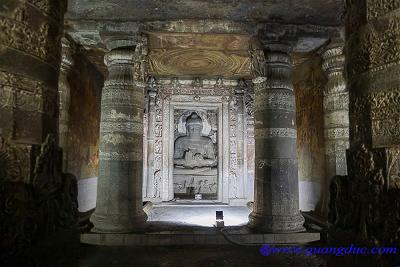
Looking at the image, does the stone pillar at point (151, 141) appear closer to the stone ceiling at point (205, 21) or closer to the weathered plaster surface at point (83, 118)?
the weathered plaster surface at point (83, 118)

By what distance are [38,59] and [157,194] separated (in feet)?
29.2

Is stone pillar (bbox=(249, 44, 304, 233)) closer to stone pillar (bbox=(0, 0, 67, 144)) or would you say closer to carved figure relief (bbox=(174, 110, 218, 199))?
stone pillar (bbox=(0, 0, 67, 144))

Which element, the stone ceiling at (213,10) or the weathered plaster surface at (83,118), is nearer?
the stone ceiling at (213,10)

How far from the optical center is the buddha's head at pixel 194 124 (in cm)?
1195

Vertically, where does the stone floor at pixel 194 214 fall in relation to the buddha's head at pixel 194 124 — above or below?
below

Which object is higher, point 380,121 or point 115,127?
point 115,127

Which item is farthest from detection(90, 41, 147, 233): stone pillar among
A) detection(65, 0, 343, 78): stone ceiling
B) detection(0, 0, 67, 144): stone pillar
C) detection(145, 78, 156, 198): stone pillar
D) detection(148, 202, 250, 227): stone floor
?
detection(145, 78, 156, 198): stone pillar

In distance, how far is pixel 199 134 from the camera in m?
12.2

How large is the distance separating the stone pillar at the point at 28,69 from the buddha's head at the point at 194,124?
947 cm

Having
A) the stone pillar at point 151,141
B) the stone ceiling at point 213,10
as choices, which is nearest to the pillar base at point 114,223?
the stone ceiling at point 213,10

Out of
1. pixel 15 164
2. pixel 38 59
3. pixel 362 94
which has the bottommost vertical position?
pixel 15 164

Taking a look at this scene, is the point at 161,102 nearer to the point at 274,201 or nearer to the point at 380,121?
the point at 274,201

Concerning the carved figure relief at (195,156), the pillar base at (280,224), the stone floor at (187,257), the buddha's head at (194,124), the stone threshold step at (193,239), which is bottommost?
the stone floor at (187,257)

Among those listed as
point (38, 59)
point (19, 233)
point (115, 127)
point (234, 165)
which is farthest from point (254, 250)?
point (234, 165)
